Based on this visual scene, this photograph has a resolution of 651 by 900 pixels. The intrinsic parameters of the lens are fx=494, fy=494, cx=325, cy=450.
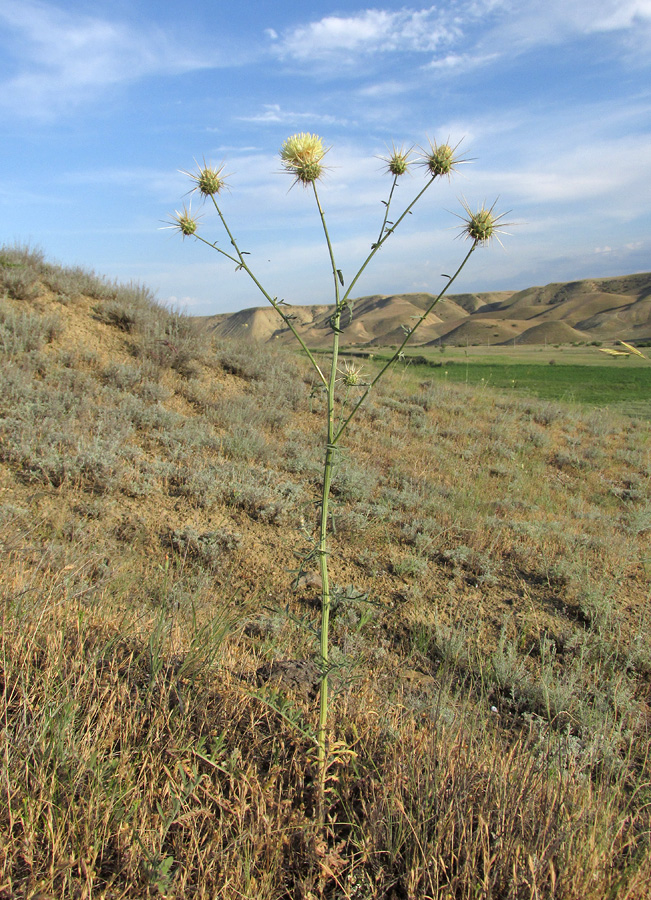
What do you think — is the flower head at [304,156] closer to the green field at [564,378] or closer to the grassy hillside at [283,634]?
the grassy hillside at [283,634]

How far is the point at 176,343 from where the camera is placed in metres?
9.21

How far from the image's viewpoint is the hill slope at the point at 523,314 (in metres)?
80.6

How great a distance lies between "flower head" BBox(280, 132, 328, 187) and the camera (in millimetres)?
1815

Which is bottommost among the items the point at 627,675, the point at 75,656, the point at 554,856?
the point at 627,675

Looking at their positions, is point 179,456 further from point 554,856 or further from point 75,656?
point 554,856

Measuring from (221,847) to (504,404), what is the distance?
11.7 metres

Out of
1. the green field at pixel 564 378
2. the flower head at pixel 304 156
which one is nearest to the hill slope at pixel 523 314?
the green field at pixel 564 378

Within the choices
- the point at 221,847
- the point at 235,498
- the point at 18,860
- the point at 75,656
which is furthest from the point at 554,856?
the point at 235,498

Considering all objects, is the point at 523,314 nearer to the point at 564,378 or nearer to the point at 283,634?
the point at 564,378

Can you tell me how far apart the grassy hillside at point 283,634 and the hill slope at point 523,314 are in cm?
5969

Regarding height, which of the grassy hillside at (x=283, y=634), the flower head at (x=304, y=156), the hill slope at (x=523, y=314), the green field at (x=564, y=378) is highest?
the hill slope at (x=523, y=314)

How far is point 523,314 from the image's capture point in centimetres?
12200

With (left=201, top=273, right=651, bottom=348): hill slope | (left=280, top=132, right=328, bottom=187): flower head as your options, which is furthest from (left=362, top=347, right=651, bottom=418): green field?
(left=201, top=273, right=651, bottom=348): hill slope

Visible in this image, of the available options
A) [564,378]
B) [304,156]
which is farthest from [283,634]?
[564,378]
